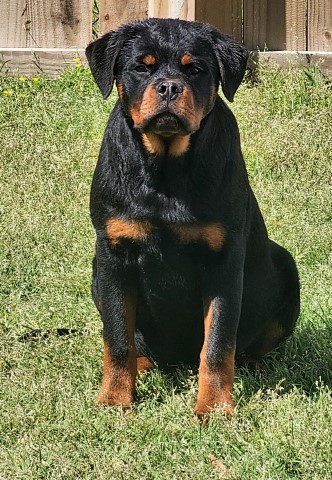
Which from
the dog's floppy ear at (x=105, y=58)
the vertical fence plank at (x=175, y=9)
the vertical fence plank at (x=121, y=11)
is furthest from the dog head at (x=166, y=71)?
the vertical fence plank at (x=121, y=11)

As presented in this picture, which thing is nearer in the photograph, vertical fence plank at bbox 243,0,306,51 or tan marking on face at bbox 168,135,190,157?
tan marking on face at bbox 168,135,190,157

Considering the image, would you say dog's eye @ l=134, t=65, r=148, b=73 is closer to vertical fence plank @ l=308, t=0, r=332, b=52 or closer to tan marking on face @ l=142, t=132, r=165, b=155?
tan marking on face @ l=142, t=132, r=165, b=155

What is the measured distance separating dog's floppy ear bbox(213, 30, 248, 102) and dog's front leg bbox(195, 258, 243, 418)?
0.74 metres

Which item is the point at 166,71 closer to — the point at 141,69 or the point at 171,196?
the point at 141,69

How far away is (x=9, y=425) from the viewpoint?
12.8 feet

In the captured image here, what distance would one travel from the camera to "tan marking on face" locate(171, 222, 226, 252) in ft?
12.8

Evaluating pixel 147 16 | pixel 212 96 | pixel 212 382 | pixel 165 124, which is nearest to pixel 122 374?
pixel 212 382

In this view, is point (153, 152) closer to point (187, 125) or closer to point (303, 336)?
point (187, 125)

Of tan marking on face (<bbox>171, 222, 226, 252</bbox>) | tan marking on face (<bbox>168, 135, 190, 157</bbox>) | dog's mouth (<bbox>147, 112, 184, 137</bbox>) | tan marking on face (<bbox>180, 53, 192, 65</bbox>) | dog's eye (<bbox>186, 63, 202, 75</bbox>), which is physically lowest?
tan marking on face (<bbox>171, 222, 226, 252</bbox>)

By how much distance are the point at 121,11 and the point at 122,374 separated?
385cm

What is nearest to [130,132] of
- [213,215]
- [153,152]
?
[153,152]

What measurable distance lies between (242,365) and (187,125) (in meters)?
1.34

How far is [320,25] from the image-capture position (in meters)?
7.12

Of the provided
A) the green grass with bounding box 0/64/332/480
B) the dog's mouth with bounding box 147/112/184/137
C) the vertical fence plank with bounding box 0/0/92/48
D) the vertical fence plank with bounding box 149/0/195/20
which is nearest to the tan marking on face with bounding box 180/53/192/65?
the dog's mouth with bounding box 147/112/184/137
